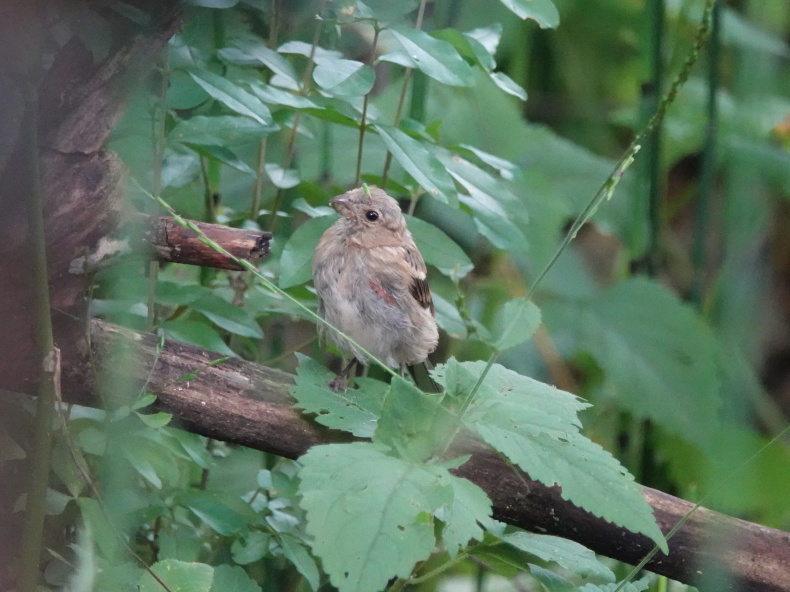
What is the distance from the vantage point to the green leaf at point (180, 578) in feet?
5.04

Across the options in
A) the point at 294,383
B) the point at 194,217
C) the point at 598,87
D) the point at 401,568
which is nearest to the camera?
the point at 401,568

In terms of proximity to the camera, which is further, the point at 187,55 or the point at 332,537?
the point at 187,55

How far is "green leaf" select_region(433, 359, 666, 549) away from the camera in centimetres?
145

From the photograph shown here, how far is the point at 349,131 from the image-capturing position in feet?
10.1

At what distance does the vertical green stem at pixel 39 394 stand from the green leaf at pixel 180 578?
7.3 inches

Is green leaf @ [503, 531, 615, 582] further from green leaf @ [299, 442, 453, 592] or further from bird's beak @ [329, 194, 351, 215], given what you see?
bird's beak @ [329, 194, 351, 215]

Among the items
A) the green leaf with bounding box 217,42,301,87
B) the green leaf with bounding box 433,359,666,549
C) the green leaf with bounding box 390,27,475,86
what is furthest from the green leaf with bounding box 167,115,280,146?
the green leaf with bounding box 433,359,666,549

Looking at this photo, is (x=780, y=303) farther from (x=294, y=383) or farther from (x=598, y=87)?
(x=294, y=383)

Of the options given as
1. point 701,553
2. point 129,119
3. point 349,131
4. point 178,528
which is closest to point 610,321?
point 349,131

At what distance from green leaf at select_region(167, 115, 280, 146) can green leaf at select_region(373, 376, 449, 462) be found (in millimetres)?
833

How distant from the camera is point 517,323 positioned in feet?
4.58

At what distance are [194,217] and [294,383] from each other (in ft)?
2.44

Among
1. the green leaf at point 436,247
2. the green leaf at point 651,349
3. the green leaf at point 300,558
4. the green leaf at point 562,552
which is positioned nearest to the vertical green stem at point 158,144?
the green leaf at point 300,558

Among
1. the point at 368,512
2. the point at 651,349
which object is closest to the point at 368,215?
the point at 368,512
